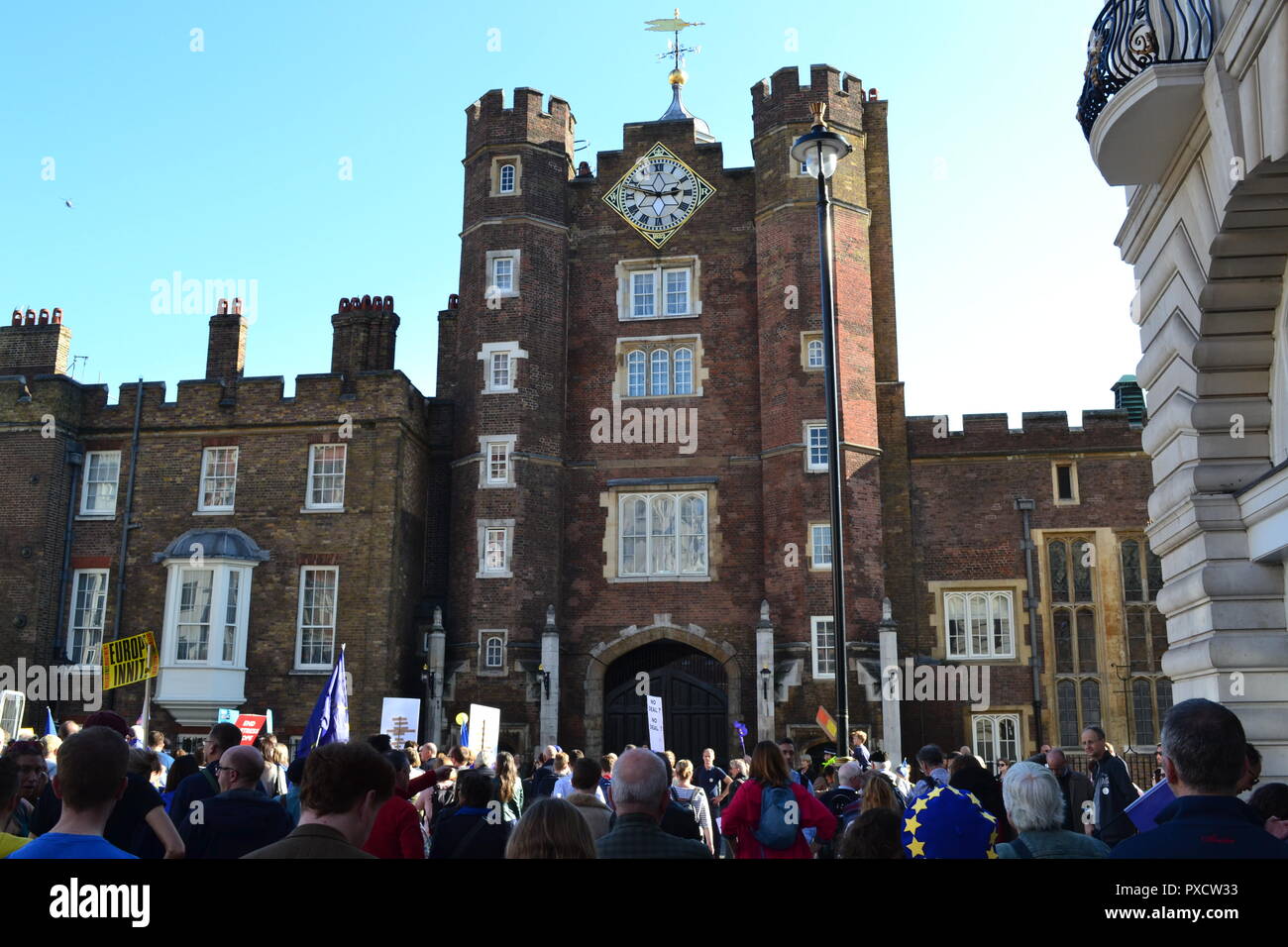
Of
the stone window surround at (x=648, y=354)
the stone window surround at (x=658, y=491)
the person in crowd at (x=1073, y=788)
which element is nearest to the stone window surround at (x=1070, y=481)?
the stone window surround at (x=658, y=491)

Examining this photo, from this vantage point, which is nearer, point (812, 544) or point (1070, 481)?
Answer: point (812, 544)

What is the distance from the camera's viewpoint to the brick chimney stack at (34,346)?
29328 mm

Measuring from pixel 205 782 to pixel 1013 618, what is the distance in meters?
23.2

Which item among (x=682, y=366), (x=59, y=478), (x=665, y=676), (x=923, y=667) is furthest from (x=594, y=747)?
(x=59, y=478)

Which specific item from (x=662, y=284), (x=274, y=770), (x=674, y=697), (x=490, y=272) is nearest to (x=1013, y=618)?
(x=674, y=697)

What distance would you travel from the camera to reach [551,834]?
3553 millimetres

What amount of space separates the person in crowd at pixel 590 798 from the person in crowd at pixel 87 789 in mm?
3713

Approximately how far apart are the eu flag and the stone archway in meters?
12.3

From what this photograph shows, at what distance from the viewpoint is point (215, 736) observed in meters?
7.32

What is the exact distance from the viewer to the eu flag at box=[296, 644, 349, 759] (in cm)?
1332

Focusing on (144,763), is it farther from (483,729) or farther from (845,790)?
(483,729)

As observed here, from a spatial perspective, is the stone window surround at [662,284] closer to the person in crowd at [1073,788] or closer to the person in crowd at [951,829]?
the person in crowd at [1073,788]

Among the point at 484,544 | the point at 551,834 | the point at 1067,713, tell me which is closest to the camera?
the point at 551,834
